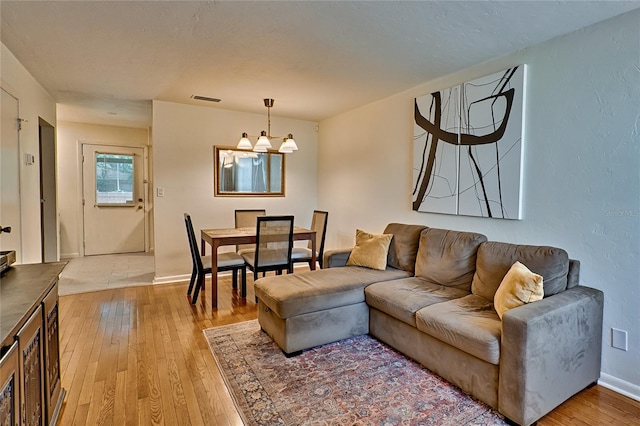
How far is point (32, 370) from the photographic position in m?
1.40

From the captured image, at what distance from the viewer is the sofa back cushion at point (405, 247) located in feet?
10.8

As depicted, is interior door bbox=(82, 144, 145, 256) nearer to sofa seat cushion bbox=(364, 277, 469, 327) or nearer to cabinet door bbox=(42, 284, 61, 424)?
cabinet door bbox=(42, 284, 61, 424)

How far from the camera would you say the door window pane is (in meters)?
6.23

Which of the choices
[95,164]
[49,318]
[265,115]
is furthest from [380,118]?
[95,164]

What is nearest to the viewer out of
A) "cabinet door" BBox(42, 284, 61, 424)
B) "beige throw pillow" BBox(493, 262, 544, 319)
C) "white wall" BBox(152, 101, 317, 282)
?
"cabinet door" BBox(42, 284, 61, 424)

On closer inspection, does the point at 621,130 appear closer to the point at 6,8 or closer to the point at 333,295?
the point at 333,295

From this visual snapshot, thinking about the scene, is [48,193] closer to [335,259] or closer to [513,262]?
[335,259]

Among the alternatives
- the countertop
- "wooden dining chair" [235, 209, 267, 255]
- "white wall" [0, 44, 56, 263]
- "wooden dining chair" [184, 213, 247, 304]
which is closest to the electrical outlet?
the countertop

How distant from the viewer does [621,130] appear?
2127mm

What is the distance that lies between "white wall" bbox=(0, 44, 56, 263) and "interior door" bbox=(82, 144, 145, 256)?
259 cm

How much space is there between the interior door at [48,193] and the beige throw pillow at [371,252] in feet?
12.9

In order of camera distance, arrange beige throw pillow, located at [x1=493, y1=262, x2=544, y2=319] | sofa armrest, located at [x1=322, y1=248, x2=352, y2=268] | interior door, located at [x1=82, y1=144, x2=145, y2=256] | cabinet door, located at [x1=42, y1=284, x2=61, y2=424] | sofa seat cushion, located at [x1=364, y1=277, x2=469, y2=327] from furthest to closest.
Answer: interior door, located at [x1=82, y1=144, x2=145, y2=256], sofa armrest, located at [x1=322, y1=248, x2=352, y2=268], sofa seat cushion, located at [x1=364, y1=277, x2=469, y2=327], beige throw pillow, located at [x1=493, y1=262, x2=544, y2=319], cabinet door, located at [x1=42, y1=284, x2=61, y2=424]

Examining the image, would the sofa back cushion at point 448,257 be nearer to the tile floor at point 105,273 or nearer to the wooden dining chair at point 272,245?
the wooden dining chair at point 272,245

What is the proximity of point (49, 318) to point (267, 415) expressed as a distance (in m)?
1.23
